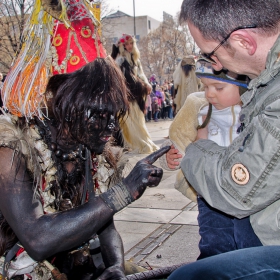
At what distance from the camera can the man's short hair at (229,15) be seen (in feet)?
4.41

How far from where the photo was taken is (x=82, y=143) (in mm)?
2125

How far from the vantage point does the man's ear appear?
1385 millimetres

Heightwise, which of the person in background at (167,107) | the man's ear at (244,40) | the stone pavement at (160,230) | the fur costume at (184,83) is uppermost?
the man's ear at (244,40)

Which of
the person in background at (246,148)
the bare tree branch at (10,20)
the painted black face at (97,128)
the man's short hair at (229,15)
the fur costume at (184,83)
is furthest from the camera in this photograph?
the bare tree branch at (10,20)

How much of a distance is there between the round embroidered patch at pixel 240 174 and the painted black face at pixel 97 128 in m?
0.89

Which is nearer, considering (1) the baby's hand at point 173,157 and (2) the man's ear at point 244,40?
(2) the man's ear at point 244,40

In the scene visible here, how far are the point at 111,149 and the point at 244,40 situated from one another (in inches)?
47.5

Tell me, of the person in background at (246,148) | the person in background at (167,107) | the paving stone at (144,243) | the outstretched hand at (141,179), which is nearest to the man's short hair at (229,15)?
the person in background at (246,148)

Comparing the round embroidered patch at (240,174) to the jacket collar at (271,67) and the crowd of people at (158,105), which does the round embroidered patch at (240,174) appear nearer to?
the jacket collar at (271,67)

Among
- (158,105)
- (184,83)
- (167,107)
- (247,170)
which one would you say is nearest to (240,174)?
(247,170)

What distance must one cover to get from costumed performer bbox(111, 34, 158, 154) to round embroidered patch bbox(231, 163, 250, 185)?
631 cm

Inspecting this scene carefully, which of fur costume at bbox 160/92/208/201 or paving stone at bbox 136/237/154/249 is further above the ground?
fur costume at bbox 160/92/208/201

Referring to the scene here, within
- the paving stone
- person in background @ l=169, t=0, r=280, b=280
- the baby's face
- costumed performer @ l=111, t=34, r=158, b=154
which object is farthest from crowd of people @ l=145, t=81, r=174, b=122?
person in background @ l=169, t=0, r=280, b=280

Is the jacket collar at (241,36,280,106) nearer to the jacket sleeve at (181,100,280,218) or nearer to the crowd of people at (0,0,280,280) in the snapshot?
the crowd of people at (0,0,280,280)
